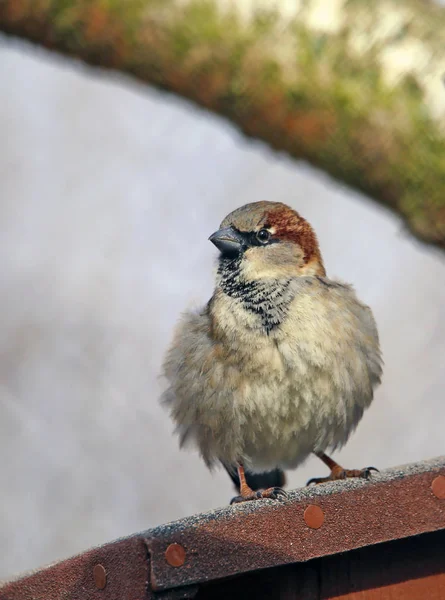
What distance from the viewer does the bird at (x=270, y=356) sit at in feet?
11.0

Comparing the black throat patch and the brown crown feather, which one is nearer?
the black throat patch

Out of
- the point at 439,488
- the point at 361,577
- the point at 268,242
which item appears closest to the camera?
the point at 439,488

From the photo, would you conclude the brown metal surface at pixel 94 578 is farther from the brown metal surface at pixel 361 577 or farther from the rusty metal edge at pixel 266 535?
the brown metal surface at pixel 361 577

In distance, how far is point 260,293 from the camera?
3.50 meters

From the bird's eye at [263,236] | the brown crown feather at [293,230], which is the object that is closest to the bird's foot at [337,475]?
the brown crown feather at [293,230]

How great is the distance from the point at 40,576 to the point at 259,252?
1592 millimetres

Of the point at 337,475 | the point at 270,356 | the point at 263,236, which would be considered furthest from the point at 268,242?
the point at 337,475

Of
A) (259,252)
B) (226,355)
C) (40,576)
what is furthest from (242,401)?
(40,576)

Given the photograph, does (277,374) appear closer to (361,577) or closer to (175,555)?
(361,577)

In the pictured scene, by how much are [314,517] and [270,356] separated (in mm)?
1068

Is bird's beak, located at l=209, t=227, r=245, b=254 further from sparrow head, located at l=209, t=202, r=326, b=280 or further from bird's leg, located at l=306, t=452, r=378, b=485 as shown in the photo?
bird's leg, located at l=306, t=452, r=378, b=485

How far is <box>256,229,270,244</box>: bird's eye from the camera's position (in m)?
3.69

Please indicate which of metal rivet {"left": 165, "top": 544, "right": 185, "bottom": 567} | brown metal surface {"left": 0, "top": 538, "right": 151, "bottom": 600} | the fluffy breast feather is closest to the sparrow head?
the fluffy breast feather

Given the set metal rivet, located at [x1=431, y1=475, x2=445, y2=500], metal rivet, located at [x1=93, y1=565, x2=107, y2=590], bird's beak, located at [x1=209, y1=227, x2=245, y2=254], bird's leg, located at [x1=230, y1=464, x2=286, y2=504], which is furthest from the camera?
bird's beak, located at [x1=209, y1=227, x2=245, y2=254]
